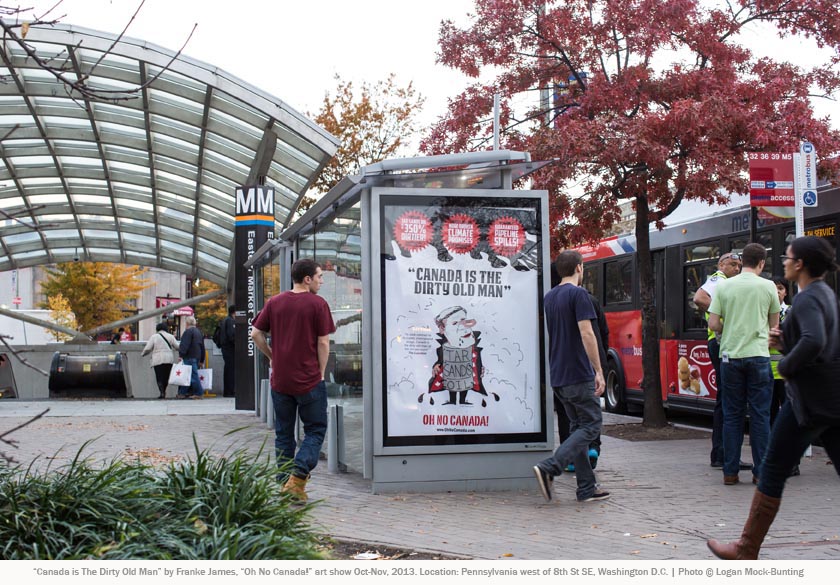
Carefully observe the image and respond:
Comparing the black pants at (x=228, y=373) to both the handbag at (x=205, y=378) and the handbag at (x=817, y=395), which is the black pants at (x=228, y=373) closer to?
the handbag at (x=205, y=378)

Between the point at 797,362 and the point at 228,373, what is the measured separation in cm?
1769

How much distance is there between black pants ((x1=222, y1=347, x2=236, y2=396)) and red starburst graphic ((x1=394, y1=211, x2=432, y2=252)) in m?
13.2

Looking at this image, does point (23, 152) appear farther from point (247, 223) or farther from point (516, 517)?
point (516, 517)

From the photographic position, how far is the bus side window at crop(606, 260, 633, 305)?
1532cm

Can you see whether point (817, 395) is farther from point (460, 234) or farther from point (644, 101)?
point (644, 101)

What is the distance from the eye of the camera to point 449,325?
7941 millimetres

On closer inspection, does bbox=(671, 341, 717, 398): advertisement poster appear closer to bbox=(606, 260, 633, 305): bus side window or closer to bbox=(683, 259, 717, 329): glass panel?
bbox=(683, 259, 717, 329): glass panel

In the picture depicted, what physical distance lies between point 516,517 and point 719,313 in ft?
8.75

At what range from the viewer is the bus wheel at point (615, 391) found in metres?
15.6

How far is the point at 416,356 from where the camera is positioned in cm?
790

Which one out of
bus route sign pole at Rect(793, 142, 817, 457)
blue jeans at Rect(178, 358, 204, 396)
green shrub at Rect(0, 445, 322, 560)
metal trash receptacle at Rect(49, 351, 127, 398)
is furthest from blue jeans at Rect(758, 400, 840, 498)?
metal trash receptacle at Rect(49, 351, 127, 398)

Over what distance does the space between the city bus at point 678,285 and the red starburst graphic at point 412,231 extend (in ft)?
15.2

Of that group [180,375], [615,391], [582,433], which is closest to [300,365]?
[582,433]
